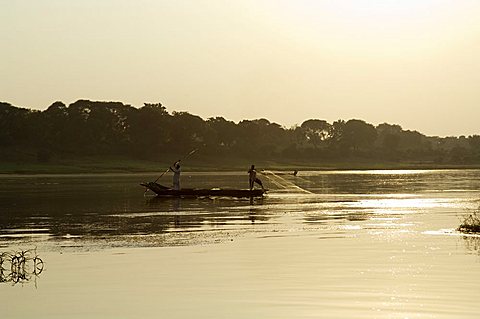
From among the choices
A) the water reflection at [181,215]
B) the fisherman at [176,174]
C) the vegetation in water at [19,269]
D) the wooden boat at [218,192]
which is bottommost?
the vegetation in water at [19,269]

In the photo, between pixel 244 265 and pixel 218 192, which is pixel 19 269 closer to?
pixel 244 265

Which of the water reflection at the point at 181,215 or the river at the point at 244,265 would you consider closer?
the river at the point at 244,265

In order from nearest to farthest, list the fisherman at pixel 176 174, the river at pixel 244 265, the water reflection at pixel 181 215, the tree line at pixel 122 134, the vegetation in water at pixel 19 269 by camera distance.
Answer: the river at pixel 244 265
the vegetation in water at pixel 19 269
the water reflection at pixel 181 215
the fisherman at pixel 176 174
the tree line at pixel 122 134

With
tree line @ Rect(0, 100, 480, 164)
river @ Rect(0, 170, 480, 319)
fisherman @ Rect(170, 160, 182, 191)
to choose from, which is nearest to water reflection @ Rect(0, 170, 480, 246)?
river @ Rect(0, 170, 480, 319)

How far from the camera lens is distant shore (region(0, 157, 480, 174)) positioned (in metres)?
141

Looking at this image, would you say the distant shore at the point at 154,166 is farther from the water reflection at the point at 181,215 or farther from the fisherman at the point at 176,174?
the water reflection at the point at 181,215

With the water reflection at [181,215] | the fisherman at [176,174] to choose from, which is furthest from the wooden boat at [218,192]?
the water reflection at [181,215]

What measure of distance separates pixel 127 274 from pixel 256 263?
3.59 m

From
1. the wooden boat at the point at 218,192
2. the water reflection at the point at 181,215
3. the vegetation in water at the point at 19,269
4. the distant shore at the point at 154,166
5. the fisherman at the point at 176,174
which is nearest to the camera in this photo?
the vegetation in water at the point at 19,269

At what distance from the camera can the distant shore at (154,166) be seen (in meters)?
141

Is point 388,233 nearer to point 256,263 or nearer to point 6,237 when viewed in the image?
point 256,263

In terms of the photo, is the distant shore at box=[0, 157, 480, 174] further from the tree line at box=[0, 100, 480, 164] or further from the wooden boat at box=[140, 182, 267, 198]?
the wooden boat at box=[140, 182, 267, 198]

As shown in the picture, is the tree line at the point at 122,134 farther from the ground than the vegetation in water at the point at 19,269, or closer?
farther from the ground

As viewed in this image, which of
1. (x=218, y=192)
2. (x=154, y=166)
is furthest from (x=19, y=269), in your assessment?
(x=154, y=166)
